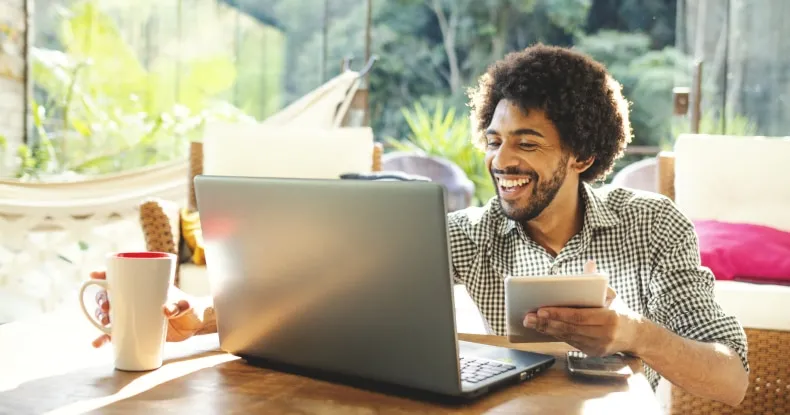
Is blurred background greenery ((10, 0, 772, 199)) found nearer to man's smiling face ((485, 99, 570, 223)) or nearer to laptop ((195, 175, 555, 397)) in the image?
man's smiling face ((485, 99, 570, 223))

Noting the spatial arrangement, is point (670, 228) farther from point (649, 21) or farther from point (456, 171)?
point (649, 21)

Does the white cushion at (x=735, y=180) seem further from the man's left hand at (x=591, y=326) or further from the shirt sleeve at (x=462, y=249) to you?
the man's left hand at (x=591, y=326)

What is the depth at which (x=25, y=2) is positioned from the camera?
3746mm

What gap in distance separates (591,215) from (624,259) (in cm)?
9

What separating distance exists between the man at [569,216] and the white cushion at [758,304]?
95cm

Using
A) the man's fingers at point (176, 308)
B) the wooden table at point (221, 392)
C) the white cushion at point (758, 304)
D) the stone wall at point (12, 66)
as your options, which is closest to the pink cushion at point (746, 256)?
the white cushion at point (758, 304)

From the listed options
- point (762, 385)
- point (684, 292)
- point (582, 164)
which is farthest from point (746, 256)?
point (684, 292)

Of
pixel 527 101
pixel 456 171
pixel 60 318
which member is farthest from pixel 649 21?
pixel 60 318

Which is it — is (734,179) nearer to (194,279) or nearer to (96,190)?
(194,279)

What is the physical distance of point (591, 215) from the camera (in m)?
1.36

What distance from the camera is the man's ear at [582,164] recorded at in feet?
4.75

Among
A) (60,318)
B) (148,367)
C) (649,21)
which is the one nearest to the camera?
(148,367)

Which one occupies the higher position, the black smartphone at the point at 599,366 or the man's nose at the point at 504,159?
the man's nose at the point at 504,159

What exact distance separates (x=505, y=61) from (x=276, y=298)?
31.8 inches
